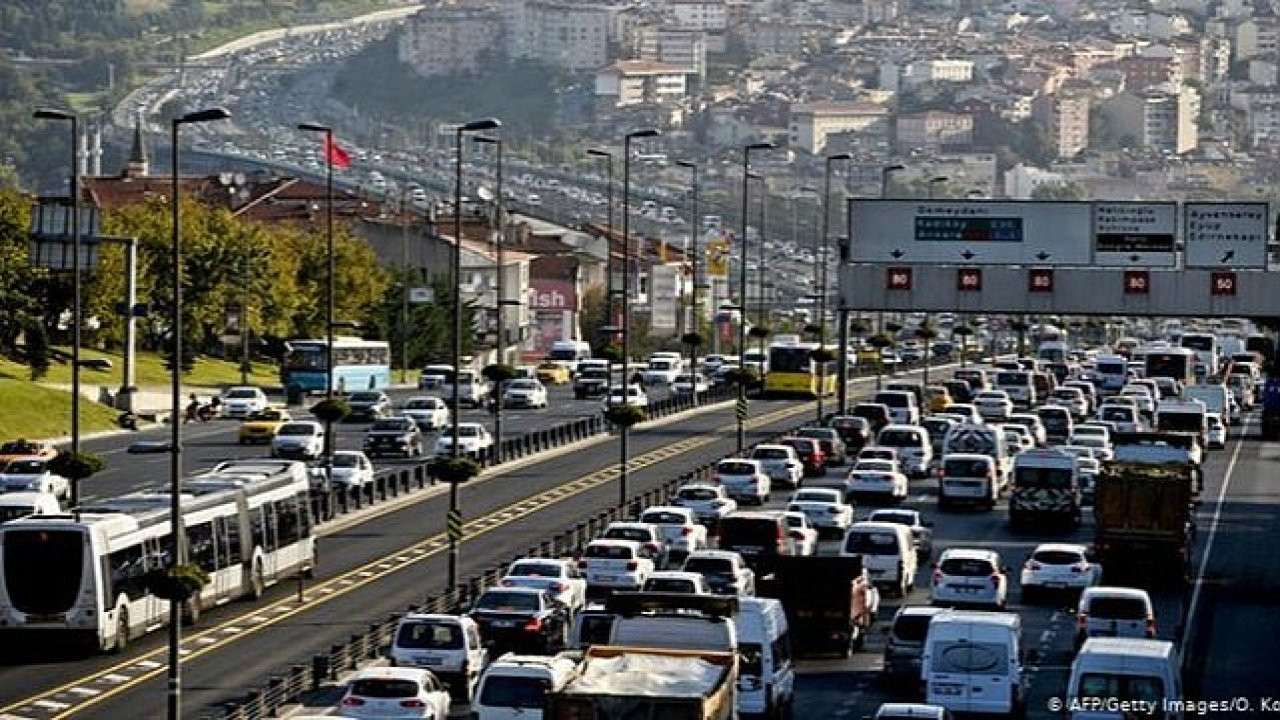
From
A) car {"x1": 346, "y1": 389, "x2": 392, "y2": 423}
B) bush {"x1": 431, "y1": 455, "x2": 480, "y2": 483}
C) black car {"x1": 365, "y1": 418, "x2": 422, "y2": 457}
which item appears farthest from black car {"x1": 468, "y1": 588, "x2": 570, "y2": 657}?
car {"x1": 346, "y1": 389, "x2": 392, "y2": 423}

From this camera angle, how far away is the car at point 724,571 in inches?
2218

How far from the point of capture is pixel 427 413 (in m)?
107

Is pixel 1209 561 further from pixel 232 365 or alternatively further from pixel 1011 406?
pixel 232 365

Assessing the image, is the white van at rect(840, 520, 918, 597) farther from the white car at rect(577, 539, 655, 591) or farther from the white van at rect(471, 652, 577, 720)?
the white van at rect(471, 652, 577, 720)

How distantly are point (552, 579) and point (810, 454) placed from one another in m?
35.6

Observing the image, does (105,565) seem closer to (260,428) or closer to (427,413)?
(260,428)

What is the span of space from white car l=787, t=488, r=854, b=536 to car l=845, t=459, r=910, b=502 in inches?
250

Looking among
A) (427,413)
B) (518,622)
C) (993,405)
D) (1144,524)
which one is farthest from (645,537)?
(993,405)

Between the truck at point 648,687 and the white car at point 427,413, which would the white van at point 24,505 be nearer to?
the truck at point 648,687

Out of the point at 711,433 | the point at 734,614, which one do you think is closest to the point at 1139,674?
the point at 734,614

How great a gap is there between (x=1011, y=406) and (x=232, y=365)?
34.5 meters

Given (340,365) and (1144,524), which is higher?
(340,365)

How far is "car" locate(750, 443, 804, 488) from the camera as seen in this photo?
87.1 m

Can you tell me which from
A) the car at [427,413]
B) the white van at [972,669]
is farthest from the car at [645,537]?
the car at [427,413]
